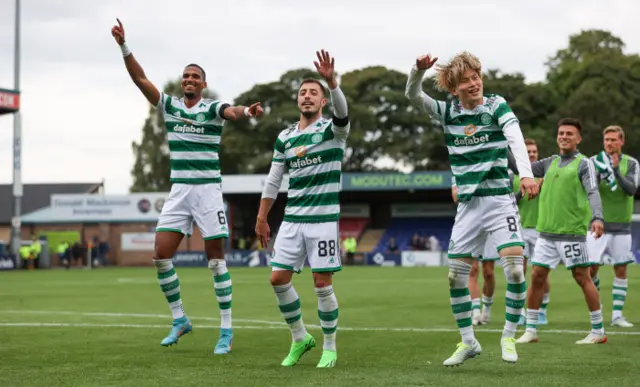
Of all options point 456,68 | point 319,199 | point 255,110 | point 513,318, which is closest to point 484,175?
point 456,68

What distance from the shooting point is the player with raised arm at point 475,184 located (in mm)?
8203

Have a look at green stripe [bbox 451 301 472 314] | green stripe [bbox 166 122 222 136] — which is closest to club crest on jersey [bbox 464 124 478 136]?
green stripe [bbox 451 301 472 314]

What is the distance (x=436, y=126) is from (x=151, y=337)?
211ft

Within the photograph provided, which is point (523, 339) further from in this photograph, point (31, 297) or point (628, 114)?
point (628, 114)

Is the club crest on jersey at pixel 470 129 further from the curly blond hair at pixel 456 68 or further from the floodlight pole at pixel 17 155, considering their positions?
the floodlight pole at pixel 17 155

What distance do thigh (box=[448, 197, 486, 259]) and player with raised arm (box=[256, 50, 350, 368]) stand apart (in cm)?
99

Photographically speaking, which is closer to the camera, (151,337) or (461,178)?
(461,178)

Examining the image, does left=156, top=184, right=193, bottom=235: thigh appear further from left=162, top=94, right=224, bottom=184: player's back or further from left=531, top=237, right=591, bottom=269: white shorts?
left=531, top=237, right=591, bottom=269: white shorts

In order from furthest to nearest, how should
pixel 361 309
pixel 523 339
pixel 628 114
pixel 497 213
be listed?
1. pixel 628 114
2. pixel 361 309
3. pixel 523 339
4. pixel 497 213

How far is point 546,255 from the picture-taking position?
10.6 meters

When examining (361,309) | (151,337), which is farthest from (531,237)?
(151,337)

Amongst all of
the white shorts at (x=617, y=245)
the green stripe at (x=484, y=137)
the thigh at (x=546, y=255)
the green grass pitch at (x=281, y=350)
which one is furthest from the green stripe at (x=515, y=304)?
the white shorts at (x=617, y=245)

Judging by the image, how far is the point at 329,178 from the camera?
27.6 ft

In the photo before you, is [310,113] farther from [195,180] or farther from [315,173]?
[195,180]
